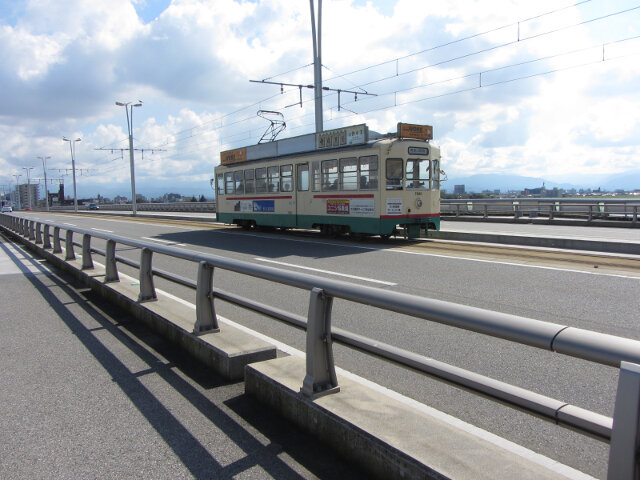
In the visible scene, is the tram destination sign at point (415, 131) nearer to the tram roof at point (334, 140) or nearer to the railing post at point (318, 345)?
the tram roof at point (334, 140)

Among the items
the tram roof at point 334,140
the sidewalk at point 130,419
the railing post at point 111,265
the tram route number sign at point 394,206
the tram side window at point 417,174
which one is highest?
the tram roof at point 334,140

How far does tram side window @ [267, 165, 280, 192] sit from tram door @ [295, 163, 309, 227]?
1324 mm

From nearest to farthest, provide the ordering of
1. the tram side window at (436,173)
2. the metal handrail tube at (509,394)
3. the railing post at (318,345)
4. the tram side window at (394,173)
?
1. the metal handrail tube at (509,394)
2. the railing post at (318,345)
3. the tram side window at (394,173)
4. the tram side window at (436,173)

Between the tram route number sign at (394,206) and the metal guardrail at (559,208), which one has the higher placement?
the tram route number sign at (394,206)

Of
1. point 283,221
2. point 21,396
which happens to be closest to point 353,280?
point 21,396

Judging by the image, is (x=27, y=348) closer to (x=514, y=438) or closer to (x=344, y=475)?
→ (x=344, y=475)

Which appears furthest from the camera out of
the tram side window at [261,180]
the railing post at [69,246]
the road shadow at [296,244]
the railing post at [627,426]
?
the tram side window at [261,180]

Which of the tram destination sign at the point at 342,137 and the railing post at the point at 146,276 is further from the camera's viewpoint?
the tram destination sign at the point at 342,137

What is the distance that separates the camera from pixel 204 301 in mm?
4535

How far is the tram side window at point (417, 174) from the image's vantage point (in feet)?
48.5

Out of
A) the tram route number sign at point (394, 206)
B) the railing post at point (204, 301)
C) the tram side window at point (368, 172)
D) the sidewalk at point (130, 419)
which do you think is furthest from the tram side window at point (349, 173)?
the railing post at point (204, 301)

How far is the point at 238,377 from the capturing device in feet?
13.1

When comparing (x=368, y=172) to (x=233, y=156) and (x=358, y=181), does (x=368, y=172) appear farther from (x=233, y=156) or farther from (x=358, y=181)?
(x=233, y=156)

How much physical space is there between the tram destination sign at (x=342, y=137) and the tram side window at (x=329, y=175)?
1.86 ft
